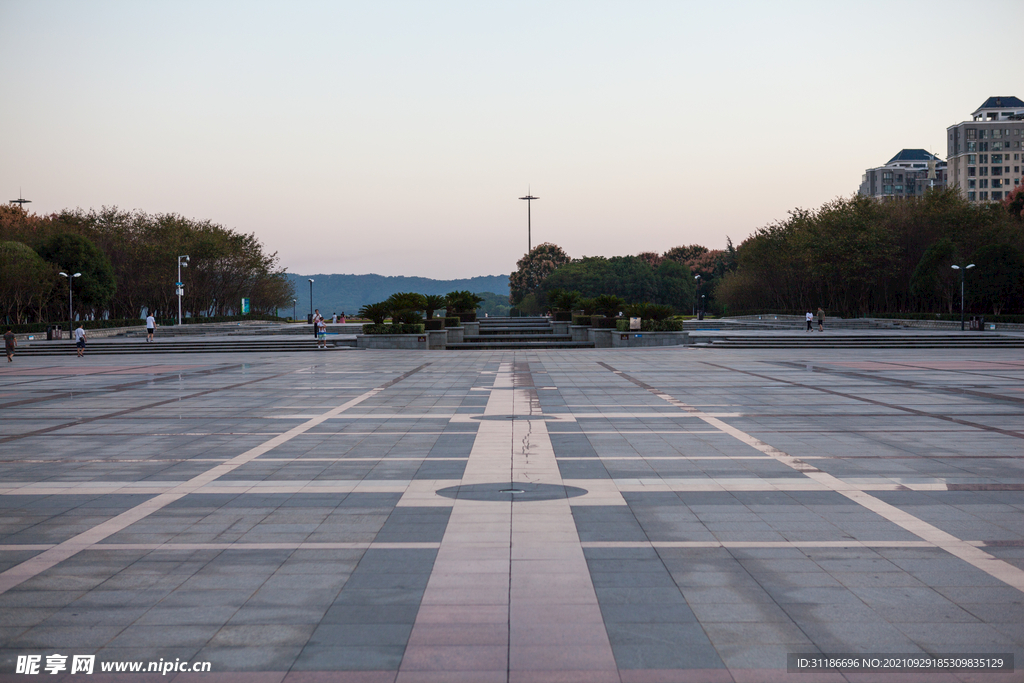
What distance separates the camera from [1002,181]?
132875mm

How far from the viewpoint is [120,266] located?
62594 millimetres

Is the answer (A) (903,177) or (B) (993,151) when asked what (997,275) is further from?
(A) (903,177)

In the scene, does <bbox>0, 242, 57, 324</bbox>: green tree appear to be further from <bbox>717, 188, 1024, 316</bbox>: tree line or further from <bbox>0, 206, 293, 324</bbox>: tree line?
<bbox>717, 188, 1024, 316</bbox>: tree line

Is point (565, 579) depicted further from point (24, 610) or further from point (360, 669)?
point (24, 610)

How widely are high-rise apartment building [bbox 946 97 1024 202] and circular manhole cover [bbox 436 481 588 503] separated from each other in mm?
150122

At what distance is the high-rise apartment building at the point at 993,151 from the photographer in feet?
434

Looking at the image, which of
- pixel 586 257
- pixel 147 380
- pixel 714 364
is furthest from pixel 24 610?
pixel 586 257

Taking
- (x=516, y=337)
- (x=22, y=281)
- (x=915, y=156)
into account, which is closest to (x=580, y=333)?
(x=516, y=337)

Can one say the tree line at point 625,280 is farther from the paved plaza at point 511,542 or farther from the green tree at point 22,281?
the paved plaza at point 511,542

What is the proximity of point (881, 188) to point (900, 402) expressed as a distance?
169 metres

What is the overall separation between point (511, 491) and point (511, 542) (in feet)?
5.73

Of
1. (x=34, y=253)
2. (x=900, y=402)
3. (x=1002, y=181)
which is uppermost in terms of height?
(x=1002, y=181)

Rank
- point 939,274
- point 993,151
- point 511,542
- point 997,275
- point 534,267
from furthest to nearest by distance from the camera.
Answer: point 993,151 < point 534,267 < point 939,274 < point 997,275 < point 511,542

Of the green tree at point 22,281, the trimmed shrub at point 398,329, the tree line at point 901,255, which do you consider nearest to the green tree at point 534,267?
the tree line at point 901,255
